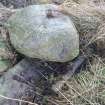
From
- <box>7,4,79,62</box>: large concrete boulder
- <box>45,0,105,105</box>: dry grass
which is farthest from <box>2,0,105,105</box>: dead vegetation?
<box>7,4,79,62</box>: large concrete boulder

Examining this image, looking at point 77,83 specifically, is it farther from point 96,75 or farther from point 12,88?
point 12,88

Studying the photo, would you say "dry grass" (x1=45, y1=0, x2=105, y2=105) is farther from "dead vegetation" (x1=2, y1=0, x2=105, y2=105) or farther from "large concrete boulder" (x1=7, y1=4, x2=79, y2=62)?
"large concrete boulder" (x1=7, y1=4, x2=79, y2=62)

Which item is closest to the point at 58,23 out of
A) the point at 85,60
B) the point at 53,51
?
the point at 53,51

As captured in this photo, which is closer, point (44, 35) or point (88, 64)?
point (44, 35)

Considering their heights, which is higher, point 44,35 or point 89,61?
point 44,35

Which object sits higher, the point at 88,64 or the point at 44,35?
the point at 44,35

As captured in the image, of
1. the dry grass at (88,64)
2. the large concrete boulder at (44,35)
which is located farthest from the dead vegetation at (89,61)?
the large concrete boulder at (44,35)

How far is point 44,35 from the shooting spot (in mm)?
2551

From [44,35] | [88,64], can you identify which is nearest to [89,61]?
[88,64]

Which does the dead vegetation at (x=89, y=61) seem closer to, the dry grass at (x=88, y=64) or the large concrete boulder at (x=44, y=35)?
the dry grass at (x=88, y=64)

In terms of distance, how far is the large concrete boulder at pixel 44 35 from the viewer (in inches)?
101

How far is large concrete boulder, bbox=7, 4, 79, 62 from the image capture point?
2.56 metres

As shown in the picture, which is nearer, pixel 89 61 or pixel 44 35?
pixel 44 35

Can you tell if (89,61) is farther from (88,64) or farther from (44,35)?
(44,35)
